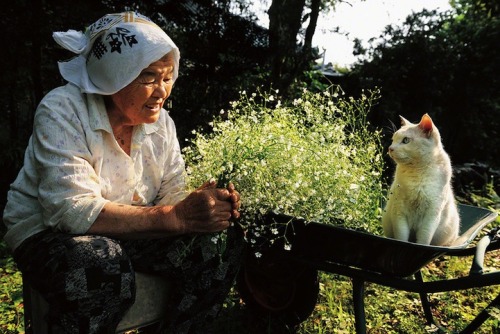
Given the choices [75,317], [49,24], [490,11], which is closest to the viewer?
[75,317]

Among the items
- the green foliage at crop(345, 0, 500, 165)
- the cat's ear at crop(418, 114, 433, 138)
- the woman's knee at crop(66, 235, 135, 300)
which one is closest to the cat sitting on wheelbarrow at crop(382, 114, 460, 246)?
the cat's ear at crop(418, 114, 433, 138)

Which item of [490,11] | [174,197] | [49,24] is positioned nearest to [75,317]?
[174,197]

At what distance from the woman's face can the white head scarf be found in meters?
0.05

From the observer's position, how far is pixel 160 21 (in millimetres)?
5328

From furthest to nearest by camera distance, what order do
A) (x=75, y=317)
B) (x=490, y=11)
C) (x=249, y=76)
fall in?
1. (x=490, y=11)
2. (x=249, y=76)
3. (x=75, y=317)

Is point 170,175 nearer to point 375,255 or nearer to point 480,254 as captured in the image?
point 375,255

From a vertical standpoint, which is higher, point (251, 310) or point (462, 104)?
point (462, 104)

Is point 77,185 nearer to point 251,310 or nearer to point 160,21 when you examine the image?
point 251,310

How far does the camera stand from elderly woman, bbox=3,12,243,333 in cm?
164

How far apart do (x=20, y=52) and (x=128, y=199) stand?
3.73m

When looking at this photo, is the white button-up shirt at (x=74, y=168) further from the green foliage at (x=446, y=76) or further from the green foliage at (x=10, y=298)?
the green foliage at (x=446, y=76)

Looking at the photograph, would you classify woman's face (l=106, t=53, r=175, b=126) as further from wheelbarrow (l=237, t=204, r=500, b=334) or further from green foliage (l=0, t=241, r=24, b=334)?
green foliage (l=0, t=241, r=24, b=334)

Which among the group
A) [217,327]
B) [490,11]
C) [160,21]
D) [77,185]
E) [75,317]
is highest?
[490,11]

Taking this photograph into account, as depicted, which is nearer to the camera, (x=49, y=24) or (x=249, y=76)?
(x=49, y=24)
